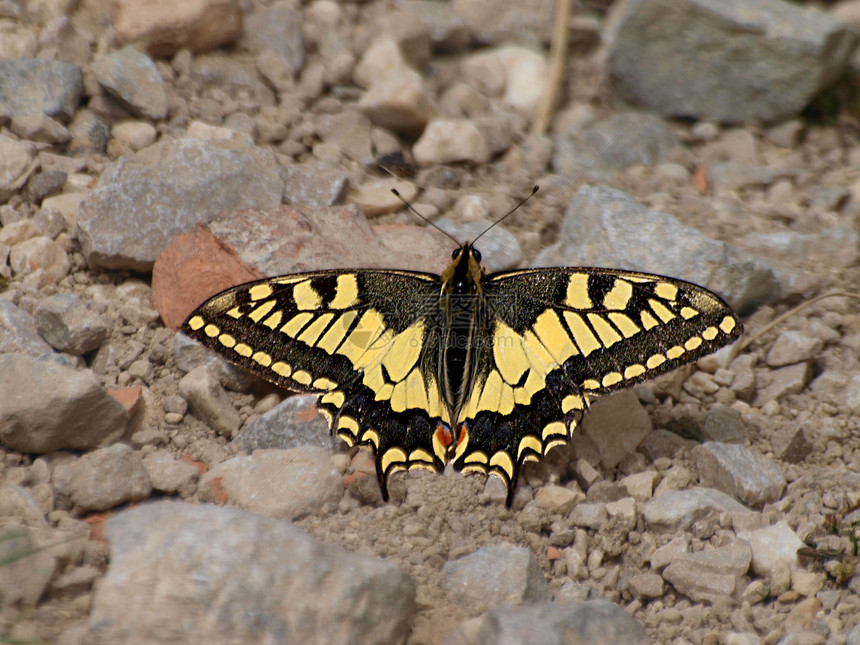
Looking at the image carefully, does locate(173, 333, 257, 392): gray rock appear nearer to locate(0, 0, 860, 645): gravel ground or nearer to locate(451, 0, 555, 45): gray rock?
locate(0, 0, 860, 645): gravel ground

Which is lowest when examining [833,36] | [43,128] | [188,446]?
[188,446]

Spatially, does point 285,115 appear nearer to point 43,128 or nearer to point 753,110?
point 43,128

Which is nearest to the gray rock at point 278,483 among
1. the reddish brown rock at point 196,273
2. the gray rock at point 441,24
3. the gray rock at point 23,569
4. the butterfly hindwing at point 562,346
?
the butterfly hindwing at point 562,346

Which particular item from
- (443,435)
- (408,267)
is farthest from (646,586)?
(408,267)

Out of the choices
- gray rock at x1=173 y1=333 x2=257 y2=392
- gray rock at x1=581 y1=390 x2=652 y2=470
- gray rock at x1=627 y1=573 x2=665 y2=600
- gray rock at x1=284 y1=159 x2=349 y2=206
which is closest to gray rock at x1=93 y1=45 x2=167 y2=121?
gray rock at x1=284 y1=159 x2=349 y2=206

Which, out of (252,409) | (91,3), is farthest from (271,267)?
(91,3)

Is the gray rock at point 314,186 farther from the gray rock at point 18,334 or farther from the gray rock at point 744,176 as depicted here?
the gray rock at point 744,176
